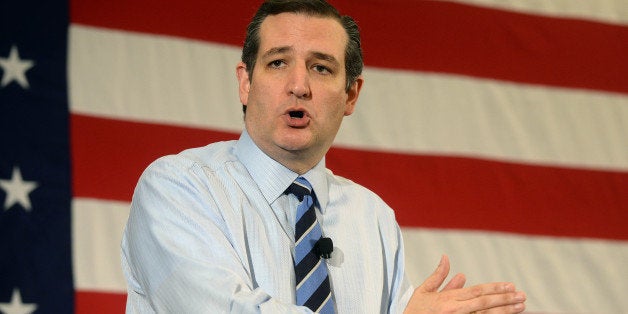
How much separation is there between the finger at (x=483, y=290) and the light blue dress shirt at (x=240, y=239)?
9.3 inches

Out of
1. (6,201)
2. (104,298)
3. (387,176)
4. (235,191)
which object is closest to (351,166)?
(387,176)

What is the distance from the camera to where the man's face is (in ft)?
6.11

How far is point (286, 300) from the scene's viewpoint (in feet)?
5.70

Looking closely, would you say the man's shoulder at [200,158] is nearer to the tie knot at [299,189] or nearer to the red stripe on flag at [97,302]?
the tie knot at [299,189]

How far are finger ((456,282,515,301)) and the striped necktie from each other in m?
0.25

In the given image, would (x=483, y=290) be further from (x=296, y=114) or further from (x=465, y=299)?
(x=296, y=114)

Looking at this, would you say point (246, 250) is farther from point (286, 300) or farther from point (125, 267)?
point (125, 267)

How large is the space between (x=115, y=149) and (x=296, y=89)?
1.25 metres

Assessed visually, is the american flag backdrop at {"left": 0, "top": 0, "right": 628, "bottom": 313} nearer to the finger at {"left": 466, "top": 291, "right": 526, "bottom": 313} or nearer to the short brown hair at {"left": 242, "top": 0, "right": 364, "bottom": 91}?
the short brown hair at {"left": 242, "top": 0, "right": 364, "bottom": 91}

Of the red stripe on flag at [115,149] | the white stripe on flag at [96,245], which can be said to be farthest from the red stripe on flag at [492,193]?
the white stripe on flag at [96,245]

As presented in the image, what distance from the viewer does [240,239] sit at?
1739 millimetres

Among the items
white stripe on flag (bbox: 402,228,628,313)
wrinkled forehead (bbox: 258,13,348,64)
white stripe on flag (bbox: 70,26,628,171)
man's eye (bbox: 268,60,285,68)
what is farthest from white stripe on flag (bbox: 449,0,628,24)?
man's eye (bbox: 268,60,285,68)

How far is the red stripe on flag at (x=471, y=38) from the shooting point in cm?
316

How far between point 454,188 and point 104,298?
1.30 m
